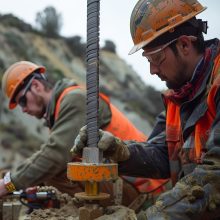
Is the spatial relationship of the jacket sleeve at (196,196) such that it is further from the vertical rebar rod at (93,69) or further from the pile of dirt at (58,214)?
the pile of dirt at (58,214)

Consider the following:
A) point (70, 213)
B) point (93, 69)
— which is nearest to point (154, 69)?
point (93, 69)

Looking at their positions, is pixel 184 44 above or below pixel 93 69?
above

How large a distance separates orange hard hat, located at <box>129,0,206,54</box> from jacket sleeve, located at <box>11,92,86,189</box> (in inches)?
72.2

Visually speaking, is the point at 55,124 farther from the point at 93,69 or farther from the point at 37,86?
the point at 93,69

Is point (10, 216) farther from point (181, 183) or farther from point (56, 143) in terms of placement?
point (181, 183)

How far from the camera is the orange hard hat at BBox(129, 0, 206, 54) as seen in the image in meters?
3.36

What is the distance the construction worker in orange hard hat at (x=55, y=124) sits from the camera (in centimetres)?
505

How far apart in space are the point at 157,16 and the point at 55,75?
1128 inches

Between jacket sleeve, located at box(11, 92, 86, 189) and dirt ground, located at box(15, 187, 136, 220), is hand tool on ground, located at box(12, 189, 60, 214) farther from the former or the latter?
jacket sleeve, located at box(11, 92, 86, 189)

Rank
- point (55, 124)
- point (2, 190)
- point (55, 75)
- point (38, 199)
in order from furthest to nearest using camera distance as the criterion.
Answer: point (55, 75) → point (55, 124) → point (2, 190) → point (38, 199)

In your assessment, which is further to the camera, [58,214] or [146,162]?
[146,162]

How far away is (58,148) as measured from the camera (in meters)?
5.10

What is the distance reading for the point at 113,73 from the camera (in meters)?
42.6

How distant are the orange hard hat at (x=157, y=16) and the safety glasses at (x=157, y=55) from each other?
76mm
